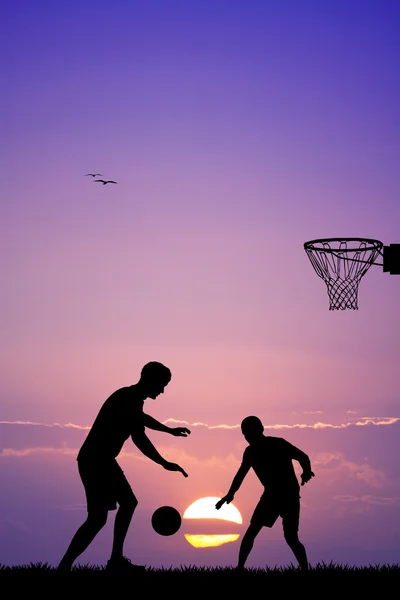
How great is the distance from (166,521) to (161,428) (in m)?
1.34

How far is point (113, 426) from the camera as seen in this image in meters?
10.8

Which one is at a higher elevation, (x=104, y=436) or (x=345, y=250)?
(x=345, y=250)

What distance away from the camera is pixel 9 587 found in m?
10.8

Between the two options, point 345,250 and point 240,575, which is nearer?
point 240,575

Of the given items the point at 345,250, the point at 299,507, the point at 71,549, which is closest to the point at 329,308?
the point at 345,250

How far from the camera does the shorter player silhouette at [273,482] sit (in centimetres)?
1215

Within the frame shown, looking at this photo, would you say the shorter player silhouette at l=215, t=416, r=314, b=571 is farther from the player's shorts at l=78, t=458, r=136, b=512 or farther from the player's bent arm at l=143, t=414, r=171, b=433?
the player's shorts at l=78, t=458, r=136, b=512

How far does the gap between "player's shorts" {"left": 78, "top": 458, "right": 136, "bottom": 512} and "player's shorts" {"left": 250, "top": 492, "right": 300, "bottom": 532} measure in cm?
Result: 224

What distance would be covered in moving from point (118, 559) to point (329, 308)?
27.9ft

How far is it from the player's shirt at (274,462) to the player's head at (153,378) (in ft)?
6.47

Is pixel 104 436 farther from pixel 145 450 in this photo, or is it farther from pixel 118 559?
pixel 118 559

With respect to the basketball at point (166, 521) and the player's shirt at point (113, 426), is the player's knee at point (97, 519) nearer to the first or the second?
the player's shirt at point (113, 426)

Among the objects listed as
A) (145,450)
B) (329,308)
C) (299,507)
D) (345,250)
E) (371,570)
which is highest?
(345,250)

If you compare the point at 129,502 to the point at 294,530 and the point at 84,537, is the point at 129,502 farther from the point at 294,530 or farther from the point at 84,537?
the point at 294,530
